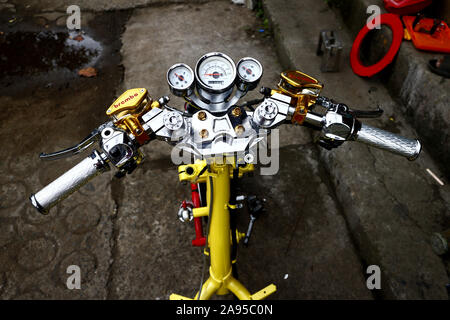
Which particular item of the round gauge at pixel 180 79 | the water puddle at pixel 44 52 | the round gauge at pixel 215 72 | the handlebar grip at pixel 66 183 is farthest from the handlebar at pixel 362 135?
the water puddle at pixel 44 52

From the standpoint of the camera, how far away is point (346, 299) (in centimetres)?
228

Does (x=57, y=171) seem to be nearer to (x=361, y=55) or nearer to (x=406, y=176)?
(x=406, y=176)

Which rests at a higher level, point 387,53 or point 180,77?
point 180,77

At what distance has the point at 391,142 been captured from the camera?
1.36 meters

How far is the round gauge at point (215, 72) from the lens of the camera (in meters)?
1.36

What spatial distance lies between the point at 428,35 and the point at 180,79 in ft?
9.49

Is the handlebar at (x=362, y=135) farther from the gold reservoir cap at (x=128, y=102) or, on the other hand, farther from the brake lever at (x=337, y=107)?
the gold reservoir cap at (x=128, y=102)

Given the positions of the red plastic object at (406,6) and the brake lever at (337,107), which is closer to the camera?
the brake lever at (337,107)

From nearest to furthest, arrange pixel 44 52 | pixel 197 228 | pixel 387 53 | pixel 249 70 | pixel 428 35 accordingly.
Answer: pixel 249 70 → pixel 197 228 → pixel 428 35 → pixel 387 53 → pixel 44 52

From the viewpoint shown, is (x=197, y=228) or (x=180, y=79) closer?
(x=180, y=79)

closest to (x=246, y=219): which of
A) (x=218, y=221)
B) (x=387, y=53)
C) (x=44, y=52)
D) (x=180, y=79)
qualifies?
(x=218, y=221)

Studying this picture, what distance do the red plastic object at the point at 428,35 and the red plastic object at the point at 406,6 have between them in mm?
77

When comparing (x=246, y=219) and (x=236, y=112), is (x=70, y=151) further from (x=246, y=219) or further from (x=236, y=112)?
(x=246, y=219)

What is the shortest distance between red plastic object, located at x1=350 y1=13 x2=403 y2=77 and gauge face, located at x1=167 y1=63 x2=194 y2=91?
2579 mm
